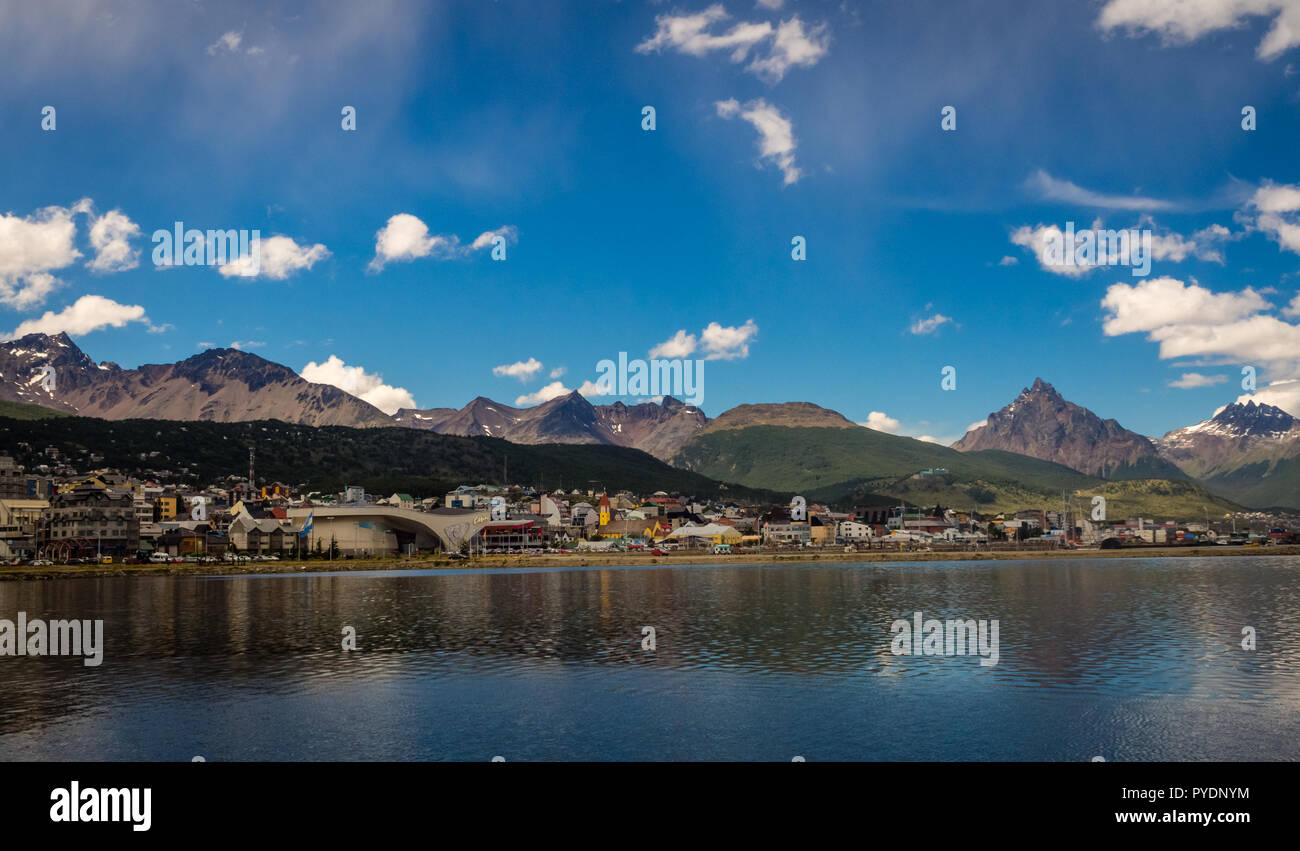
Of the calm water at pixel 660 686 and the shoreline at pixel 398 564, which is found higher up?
the calm water at pixel 660 686

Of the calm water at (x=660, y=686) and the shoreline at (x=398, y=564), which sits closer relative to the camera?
the calm water at (x=660, y=686)

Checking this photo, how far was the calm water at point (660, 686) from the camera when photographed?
28938 mm

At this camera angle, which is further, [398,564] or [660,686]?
[398,564]

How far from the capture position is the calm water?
28938mm

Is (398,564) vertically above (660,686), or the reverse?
(660,686)

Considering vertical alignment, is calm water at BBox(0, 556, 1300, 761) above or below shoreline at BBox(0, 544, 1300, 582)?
above

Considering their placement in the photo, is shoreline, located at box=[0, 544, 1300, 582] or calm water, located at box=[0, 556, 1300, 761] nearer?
calm water, located at box=[0, 556, 1300, 761]

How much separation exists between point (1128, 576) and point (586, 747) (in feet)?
395

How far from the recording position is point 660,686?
38.5 meters
